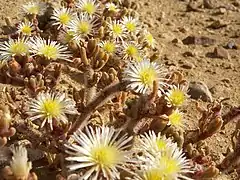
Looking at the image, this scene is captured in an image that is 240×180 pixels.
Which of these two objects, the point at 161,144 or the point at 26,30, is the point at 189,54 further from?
the point at 161,144

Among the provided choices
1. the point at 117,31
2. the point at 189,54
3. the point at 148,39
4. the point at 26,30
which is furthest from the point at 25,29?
the point at 189,54

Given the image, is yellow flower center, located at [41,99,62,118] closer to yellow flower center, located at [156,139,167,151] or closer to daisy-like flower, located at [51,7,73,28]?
yellow flower center, located at [156,139,167,151]

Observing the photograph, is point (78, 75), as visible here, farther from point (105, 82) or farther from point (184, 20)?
point (184, 20)

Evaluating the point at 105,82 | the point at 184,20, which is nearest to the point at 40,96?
the point at 105,82

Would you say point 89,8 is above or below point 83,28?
above

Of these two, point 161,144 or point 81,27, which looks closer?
point 161,144

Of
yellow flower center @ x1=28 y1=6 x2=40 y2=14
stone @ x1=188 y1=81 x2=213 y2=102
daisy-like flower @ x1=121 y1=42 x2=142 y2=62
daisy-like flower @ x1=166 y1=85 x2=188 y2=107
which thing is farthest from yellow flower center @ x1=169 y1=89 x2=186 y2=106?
yellow flower center @ x1=28 y1=6 x2=40 y2=14

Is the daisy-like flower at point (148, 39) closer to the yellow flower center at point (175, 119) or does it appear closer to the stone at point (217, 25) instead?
the stone at point (217, 25)
